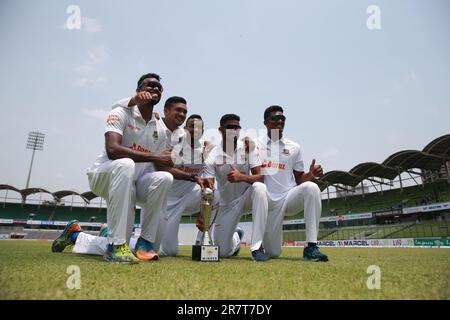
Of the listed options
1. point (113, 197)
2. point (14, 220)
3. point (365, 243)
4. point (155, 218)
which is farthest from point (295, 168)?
point (14, 220)

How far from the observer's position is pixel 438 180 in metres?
28.1

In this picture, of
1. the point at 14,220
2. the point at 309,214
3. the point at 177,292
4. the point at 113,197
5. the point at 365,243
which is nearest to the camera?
the point at 177,292

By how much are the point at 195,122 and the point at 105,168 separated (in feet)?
6.69

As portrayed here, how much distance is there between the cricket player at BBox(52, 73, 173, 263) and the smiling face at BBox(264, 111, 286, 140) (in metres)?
1.60

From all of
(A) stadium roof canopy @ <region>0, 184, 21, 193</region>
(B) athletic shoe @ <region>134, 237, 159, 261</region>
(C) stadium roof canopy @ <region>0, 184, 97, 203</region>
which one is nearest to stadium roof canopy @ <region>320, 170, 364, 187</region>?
(B) athletic shoe @ <region>134, 237, 159, 261</region>

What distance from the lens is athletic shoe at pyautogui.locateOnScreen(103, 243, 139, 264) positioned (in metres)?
2.54

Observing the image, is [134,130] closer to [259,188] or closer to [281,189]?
[259,188]

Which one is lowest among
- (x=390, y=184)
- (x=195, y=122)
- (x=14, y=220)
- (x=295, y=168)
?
(x=14, y=220)

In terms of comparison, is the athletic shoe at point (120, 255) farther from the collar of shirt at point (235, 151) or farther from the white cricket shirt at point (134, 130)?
the collar of shirt at point (235, 151)

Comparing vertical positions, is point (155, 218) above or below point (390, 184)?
below

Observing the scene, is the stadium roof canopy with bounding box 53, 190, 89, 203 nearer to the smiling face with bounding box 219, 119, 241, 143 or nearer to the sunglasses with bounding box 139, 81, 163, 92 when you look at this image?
the smiling face with bounding box 219, 119, 241, 143

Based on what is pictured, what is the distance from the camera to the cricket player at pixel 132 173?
2.81 m

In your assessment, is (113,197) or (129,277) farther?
(113,197)
